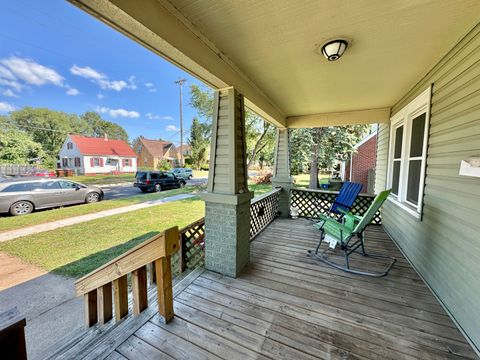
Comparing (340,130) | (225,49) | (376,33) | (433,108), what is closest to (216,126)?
(225,49)

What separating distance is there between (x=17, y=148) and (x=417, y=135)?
2177 centimetres

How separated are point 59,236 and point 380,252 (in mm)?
6446

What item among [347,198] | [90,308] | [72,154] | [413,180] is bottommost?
[90,308]

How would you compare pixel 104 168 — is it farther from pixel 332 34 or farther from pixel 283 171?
pixel 332 34

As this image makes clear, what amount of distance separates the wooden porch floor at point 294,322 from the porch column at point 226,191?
0.29 metres

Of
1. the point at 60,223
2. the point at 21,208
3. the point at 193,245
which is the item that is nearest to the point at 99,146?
the point at 21,208

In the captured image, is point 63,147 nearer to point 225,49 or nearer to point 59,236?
point 59,236

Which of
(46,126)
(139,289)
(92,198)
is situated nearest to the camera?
(139,289)

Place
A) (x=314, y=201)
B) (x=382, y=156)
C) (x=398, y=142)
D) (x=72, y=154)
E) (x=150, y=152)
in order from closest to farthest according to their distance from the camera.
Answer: (x=398, y=142) → (x=382, y=156) → (x=314, y=201) → (x=72, y=154) → (x=150, y=152)

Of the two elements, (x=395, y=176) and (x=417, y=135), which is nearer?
(x=417, y=135)

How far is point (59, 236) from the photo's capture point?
4477 mm

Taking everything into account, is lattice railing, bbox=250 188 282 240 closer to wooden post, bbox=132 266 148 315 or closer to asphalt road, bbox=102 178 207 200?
wooden post, bbox=132 266 148 315

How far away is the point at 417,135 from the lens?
9.91 feet

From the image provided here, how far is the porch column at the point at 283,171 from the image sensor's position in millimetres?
4902
